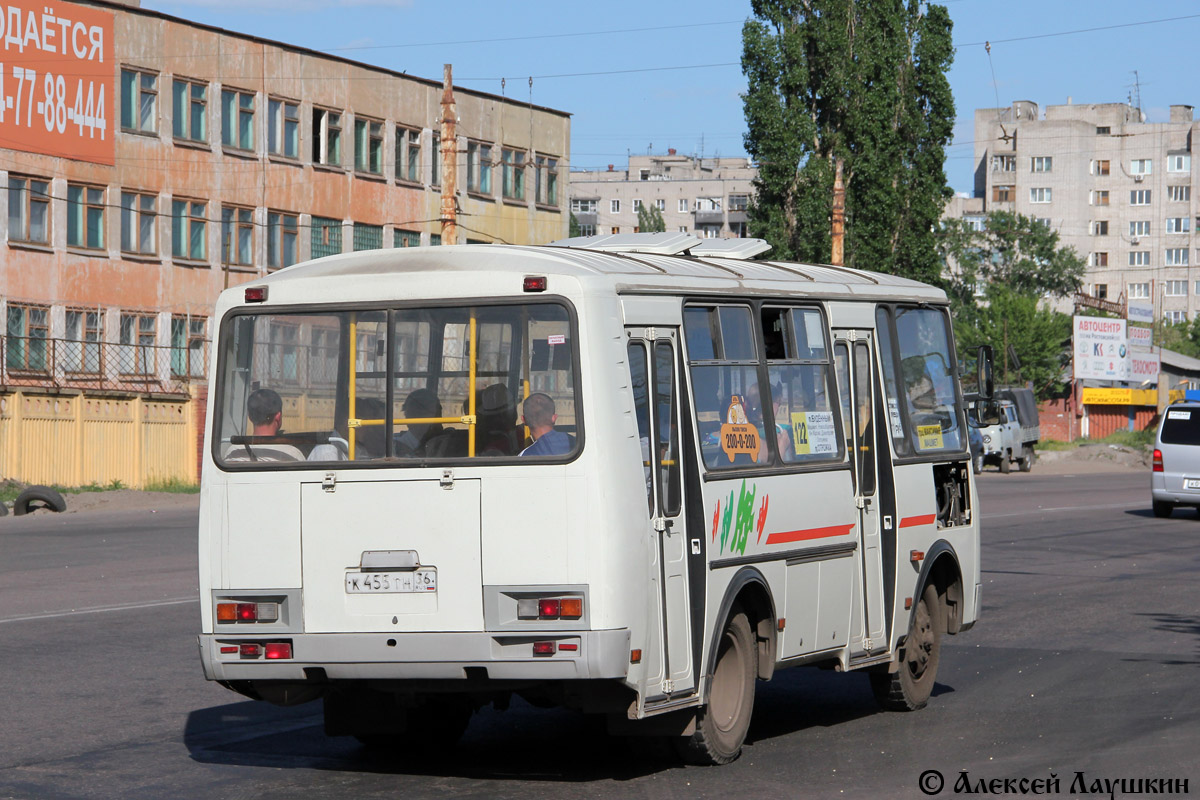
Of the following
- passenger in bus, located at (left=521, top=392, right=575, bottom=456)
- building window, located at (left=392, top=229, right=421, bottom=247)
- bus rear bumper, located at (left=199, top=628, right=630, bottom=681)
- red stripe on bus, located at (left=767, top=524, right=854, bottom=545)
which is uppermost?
building window, located at (left=392, top=229, right=421, bottom=247)

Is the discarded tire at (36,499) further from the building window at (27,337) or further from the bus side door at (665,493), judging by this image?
the bus side door at (665,493)

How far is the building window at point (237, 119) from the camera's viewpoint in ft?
164

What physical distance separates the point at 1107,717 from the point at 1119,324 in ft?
260

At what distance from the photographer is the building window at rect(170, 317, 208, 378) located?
159 ft

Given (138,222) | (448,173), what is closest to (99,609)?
(448,173)

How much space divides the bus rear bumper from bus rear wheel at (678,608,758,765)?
110cm

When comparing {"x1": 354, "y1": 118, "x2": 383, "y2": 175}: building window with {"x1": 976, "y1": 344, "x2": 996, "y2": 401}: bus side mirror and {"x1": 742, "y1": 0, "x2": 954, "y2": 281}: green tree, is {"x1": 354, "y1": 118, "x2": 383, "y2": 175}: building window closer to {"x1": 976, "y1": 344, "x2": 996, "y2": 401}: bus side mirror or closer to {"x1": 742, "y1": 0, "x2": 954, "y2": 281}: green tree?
{"x1": 742, "y1": 0, "x2": 954, "y2": 281}: green tree

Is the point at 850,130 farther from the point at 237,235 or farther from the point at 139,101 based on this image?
the point at 139,101

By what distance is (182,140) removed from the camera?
48625 millimetres

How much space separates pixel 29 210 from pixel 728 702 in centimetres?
3872

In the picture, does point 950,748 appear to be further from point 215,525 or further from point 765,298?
point 215,525

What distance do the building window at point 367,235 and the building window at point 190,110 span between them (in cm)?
708

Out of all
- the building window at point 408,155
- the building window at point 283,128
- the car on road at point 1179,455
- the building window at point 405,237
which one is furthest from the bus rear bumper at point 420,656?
the building window at point 408,155

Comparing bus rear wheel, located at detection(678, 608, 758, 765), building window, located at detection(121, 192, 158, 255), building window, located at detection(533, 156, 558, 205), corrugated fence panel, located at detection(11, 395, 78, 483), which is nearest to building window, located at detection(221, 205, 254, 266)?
building window, located at detection(121, 192, 158, 255)
